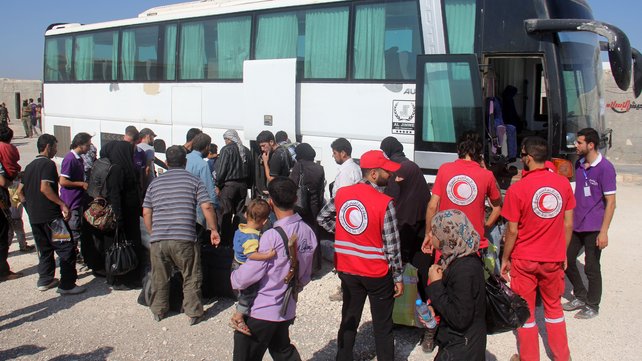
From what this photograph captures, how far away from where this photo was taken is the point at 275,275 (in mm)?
3652

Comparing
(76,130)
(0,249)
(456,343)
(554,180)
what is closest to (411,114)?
(554,180)

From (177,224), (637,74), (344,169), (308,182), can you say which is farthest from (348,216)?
(637,74)

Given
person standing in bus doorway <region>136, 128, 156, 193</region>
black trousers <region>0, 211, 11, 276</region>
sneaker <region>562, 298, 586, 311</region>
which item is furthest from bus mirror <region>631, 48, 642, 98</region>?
black trousers <region>0, 211, 11, 276</region>

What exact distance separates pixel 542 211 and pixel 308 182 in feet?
10.1

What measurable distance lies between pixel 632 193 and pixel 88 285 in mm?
12655

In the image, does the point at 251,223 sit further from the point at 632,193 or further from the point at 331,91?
the point at 632,193

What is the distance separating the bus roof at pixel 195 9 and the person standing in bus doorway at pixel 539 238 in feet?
16.1

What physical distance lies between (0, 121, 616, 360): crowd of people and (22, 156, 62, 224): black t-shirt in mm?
18

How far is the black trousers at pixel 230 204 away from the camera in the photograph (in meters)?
7.48

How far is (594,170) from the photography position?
18.0ft

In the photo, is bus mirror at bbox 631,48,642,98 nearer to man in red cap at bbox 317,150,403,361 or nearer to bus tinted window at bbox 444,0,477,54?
bus tinted window at bbox 444,0,477,54

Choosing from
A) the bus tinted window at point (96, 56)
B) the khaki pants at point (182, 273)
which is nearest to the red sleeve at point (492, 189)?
the khaki pants at point (182, 273)

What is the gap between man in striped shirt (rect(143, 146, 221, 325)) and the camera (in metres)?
5.26

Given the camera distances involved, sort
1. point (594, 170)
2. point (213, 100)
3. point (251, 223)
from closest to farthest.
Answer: point (251, 223) → point (594, 170) → point (213, 100)
